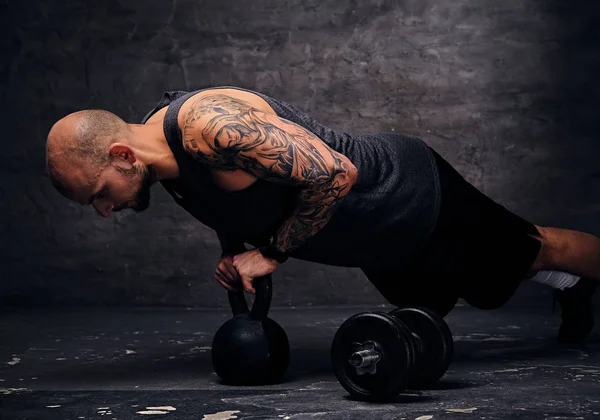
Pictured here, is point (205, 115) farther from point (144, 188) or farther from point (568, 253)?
point (568, 253)

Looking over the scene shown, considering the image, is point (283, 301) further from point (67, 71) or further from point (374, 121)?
point (67, 71)

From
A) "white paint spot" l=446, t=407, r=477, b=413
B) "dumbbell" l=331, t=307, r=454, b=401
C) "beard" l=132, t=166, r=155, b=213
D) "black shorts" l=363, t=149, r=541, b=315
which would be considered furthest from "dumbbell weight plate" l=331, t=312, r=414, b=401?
"beard" l=132, t=166, r=155, b=213

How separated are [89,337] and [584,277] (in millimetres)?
A: 1854

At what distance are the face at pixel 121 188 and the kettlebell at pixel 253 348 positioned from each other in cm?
39

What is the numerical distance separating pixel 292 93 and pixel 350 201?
2.13 m

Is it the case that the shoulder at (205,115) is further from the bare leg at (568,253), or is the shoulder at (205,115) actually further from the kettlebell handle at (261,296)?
the bare leg at (568,253)

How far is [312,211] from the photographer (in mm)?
2467

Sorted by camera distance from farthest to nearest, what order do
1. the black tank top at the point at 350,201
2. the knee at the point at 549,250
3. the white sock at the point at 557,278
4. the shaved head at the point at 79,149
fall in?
the white sock at the point at 557,278 < the knee at the point at 549,250 < the black tank top at the point at 350,201 < the shaved head at the point at 79,149

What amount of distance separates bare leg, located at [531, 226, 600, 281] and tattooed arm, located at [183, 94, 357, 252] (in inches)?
32.1

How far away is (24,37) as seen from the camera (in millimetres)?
4781

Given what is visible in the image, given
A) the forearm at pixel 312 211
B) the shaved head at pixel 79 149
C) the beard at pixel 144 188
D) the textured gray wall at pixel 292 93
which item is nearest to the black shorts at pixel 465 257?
A: the forearm at pixel 312 211

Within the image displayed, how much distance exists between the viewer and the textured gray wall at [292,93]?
4.52 metres

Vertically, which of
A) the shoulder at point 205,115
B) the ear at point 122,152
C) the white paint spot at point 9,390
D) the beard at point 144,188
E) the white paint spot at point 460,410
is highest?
the shoulder at point 205,115

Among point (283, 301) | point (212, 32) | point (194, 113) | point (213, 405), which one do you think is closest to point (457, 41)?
point (212, 32)
